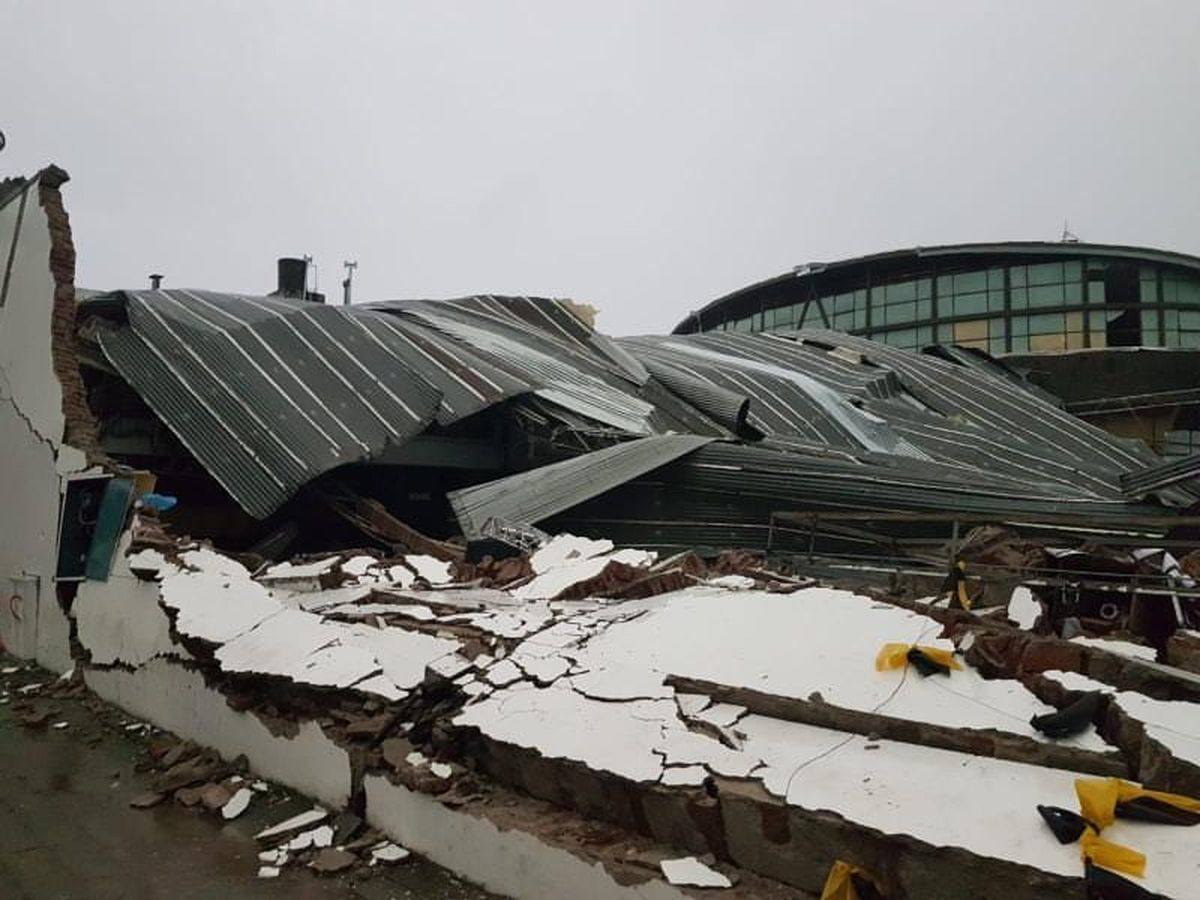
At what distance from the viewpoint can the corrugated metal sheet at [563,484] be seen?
8711 millimetres

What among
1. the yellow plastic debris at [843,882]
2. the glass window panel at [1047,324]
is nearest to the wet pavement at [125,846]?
the yellow plastic debris at [843,882]

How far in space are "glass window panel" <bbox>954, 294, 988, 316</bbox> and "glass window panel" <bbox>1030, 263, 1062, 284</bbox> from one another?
1.58 meters

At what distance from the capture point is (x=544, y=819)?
10.6ft

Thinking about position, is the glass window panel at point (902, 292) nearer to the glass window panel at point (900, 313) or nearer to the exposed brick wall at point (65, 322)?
the glass window panel at point (900, 313)

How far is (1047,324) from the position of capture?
27.2 m

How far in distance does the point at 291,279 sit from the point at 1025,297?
23099mm

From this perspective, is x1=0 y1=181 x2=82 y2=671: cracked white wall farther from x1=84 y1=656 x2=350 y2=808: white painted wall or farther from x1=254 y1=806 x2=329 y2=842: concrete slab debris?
x1=254 y1=806 x2=329 y2=842: concrete slab debris

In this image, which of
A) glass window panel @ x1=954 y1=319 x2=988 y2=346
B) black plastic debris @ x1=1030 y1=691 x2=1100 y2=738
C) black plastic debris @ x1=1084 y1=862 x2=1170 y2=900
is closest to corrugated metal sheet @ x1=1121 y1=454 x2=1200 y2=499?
black plastic debris @ x1=1030 y1=691 x2=1100 y2=738

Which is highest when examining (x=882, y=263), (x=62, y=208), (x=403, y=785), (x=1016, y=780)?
(x=882, y=263)

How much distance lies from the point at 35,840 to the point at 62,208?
5983 mm

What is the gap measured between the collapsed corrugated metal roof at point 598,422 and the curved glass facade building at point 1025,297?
1294 cm

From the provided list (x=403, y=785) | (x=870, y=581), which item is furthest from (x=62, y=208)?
(x=870, y=581)

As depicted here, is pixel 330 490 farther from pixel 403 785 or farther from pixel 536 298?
pixel 536 298

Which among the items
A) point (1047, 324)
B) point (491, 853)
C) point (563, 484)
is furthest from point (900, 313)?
point (491, 853)
